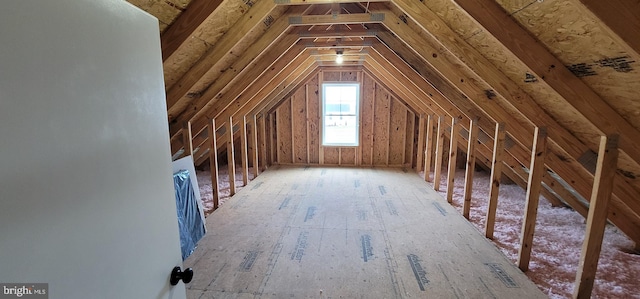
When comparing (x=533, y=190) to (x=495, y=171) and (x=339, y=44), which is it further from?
(x=339, y=44)

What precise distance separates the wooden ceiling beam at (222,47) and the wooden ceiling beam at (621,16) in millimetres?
2013

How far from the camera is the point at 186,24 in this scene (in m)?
1.91

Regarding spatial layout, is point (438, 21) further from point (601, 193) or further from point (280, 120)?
point (280, 120)

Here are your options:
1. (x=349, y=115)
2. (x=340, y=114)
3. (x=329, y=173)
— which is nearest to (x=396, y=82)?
(x=349, y=115)

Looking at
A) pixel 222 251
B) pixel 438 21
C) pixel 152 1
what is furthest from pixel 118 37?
pixel 222 251

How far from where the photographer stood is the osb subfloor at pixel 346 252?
2.11m

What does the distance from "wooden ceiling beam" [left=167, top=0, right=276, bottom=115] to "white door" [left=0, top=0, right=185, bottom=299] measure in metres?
1.67

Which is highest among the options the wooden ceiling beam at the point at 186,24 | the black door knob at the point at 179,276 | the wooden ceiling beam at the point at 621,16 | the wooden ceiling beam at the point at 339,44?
the wooden ceiling beam at the point at 339,44

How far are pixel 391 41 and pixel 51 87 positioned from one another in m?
3.24

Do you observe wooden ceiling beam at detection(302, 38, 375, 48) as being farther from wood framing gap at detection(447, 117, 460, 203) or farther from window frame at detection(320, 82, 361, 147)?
window frame at detection(320, 82, 361, 147)

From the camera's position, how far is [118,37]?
685 millimetres

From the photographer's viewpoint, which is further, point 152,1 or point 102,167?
point 152,1

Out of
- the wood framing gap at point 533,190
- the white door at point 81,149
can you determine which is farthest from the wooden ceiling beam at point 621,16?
the white door at point 81,149

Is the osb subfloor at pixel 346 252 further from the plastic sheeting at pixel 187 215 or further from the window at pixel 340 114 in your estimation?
the window at pixel 340 114
